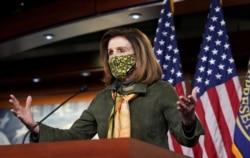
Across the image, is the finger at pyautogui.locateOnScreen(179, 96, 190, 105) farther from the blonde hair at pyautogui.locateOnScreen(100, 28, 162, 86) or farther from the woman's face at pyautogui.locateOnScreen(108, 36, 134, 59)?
the woman's face at pyautogui.locateOnScreen(108, 36, 134, 59)

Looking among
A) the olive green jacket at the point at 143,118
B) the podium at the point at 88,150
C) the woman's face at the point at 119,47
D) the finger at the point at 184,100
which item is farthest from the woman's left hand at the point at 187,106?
the woman's face at the point at 119,47

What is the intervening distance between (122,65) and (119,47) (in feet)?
0.43

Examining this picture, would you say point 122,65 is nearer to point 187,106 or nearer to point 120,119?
point 120,119

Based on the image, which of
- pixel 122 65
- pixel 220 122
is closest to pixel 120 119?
pixel 122 65

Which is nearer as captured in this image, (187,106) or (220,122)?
(187,106)

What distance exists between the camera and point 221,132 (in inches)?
162

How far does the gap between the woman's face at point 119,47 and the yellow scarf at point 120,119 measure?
0.22 metres

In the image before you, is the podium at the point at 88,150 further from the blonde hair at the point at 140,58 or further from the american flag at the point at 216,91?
the american flag at the point at 216,91

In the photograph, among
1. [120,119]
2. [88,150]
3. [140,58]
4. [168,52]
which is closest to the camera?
[88,150]

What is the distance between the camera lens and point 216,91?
4234 millimetres

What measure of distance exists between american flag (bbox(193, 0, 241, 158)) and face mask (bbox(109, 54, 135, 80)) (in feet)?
6.05

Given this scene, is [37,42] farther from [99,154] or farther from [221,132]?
[99,154]

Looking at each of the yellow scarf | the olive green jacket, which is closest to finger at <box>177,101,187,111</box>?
the olive green jacket

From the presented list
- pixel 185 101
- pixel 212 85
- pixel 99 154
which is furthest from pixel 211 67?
pixel 99 154
